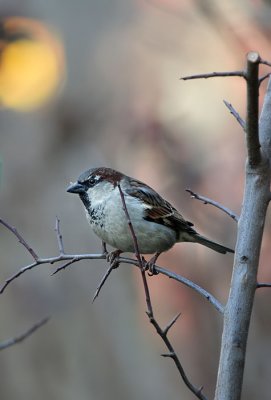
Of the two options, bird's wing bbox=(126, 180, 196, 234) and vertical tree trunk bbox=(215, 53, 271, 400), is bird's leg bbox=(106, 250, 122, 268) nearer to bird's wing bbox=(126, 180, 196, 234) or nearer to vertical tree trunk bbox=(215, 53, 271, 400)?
bird's wing bbox=(126, 180, 196, 234)

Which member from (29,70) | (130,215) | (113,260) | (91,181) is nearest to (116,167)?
(29,70)

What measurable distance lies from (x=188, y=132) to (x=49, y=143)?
174cm

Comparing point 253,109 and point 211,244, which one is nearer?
point 253,109

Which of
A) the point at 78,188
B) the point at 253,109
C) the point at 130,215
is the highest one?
the point at 253,109

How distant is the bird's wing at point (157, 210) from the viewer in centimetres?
327

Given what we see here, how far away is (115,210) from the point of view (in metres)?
3.04

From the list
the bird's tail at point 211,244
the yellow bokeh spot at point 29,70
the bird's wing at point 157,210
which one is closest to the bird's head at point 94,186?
the bird's wing at point 157,210

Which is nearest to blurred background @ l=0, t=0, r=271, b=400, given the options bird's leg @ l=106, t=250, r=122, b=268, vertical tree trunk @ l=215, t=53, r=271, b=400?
bird's leg @ l=106, t=250, r=122, b=268

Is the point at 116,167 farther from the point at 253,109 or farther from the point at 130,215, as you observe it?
the point at 253,109

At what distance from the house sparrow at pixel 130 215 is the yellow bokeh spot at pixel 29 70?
3.60m

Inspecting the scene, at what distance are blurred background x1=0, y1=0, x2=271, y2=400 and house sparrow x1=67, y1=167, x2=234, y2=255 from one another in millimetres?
1377

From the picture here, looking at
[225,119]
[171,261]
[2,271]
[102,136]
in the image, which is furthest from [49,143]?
[171,261]

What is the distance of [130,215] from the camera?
318 centimetres

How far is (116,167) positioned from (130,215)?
2.85m
